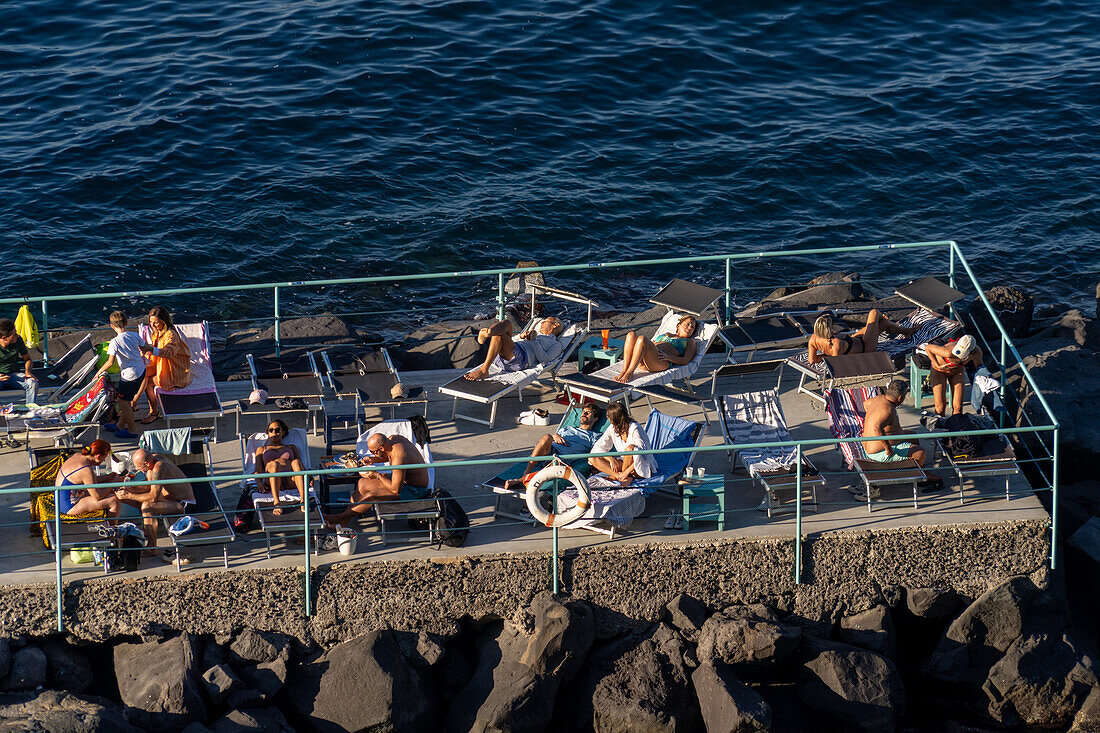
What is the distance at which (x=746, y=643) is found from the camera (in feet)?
39.5

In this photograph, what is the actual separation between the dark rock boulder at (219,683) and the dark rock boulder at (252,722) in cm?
19

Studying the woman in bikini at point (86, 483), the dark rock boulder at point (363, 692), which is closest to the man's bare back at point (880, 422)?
the dark rock boulder at point (363, 692)

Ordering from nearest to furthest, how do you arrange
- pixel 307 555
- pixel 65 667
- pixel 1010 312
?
pixel 65 667 < pixel 307 555 < pixel 1010 312

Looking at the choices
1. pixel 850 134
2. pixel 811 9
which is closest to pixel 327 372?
pixel 850 134

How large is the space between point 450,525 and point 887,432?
15.3 ft

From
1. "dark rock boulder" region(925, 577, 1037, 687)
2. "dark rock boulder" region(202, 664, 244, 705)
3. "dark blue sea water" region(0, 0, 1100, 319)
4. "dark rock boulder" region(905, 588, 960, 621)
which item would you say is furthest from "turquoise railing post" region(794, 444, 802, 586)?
"dark blue sea water" region(0, 0, 1100, 319)

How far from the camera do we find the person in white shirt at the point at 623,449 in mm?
12805

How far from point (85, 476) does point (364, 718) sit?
357 cm

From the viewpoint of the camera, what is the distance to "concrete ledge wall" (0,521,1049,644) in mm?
11828

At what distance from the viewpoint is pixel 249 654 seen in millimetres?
11898

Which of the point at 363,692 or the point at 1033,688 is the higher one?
the point at 363,692

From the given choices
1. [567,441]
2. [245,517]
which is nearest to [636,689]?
[567,441]

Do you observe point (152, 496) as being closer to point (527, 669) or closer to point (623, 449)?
point (527, 669)

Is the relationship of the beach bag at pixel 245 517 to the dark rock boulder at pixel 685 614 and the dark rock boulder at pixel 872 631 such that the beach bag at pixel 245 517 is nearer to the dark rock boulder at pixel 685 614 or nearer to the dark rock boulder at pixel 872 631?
the dark rock boulder at pixel 685 614
